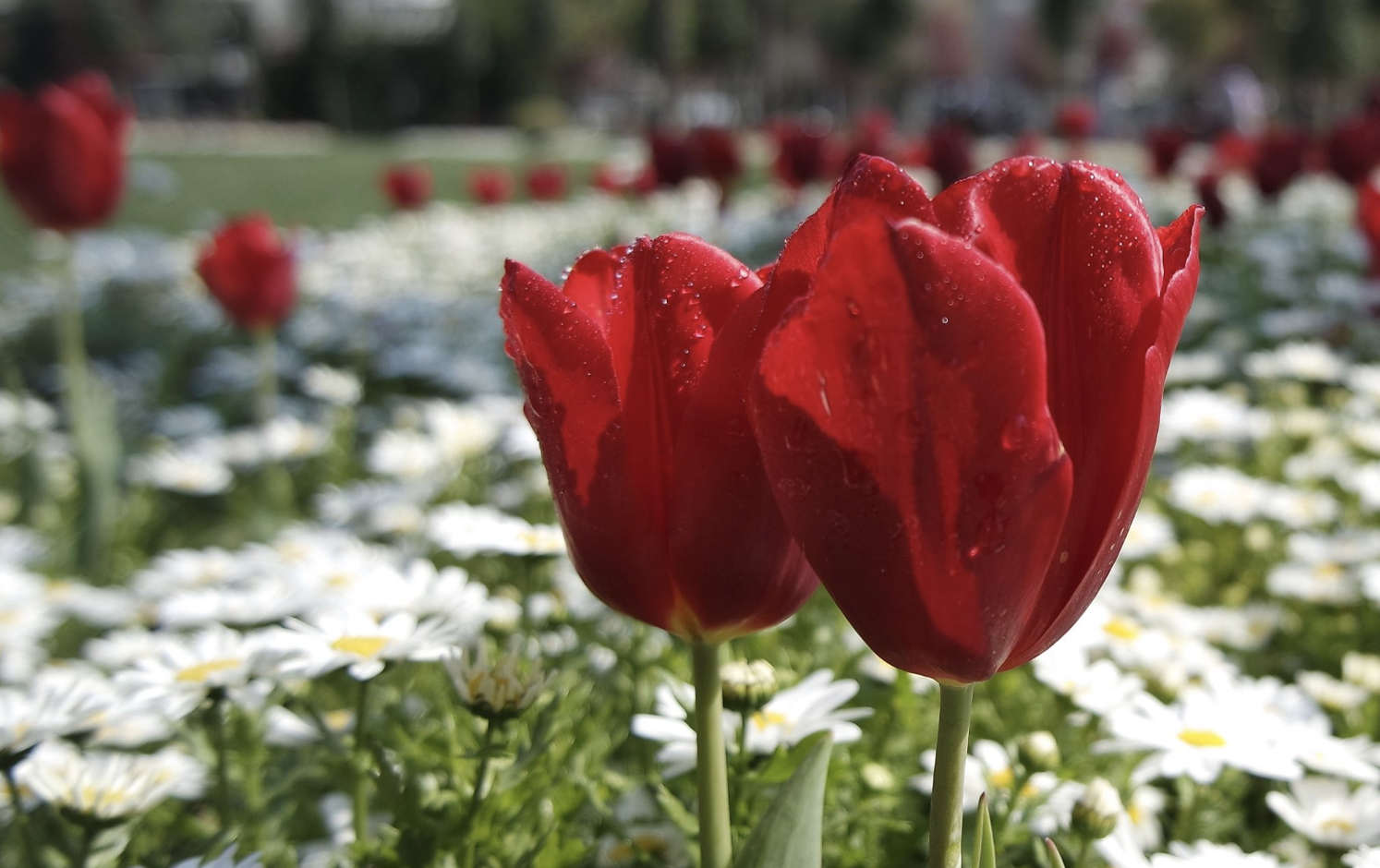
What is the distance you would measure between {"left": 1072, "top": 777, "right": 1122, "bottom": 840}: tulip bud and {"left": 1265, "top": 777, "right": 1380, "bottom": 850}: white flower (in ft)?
0.96

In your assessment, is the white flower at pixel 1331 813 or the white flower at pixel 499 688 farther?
the white flower at pixel 1331 813

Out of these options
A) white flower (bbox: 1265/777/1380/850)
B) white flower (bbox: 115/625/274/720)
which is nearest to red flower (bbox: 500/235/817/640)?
white flower (bbox: 115/625/274/720)

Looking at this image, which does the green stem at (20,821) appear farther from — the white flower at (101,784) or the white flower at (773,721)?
the white flower at (773,721)

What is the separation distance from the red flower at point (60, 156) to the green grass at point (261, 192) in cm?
494

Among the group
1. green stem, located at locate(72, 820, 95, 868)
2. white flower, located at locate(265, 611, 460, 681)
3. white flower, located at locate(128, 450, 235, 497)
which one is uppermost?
white flower, located at locate(265, 611, 460, 681)

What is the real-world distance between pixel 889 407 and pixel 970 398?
0.03m

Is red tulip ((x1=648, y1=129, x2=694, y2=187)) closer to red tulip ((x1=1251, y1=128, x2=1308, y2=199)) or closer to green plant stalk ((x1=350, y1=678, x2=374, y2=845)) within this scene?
red tulip ((x1=1251, y1=128, x2=1308, y2=199))

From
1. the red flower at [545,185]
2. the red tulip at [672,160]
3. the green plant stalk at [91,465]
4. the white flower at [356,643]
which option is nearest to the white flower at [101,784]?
the white flower at [356,643]

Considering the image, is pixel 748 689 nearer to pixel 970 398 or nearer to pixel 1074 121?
pixel 970 398

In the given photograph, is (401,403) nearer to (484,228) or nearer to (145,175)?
(484,228)

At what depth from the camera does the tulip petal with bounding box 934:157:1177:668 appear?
20.6 inches

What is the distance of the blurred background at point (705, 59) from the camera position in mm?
20844

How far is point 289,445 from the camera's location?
10.3ft

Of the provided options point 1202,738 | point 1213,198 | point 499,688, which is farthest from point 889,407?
point 1213,198
